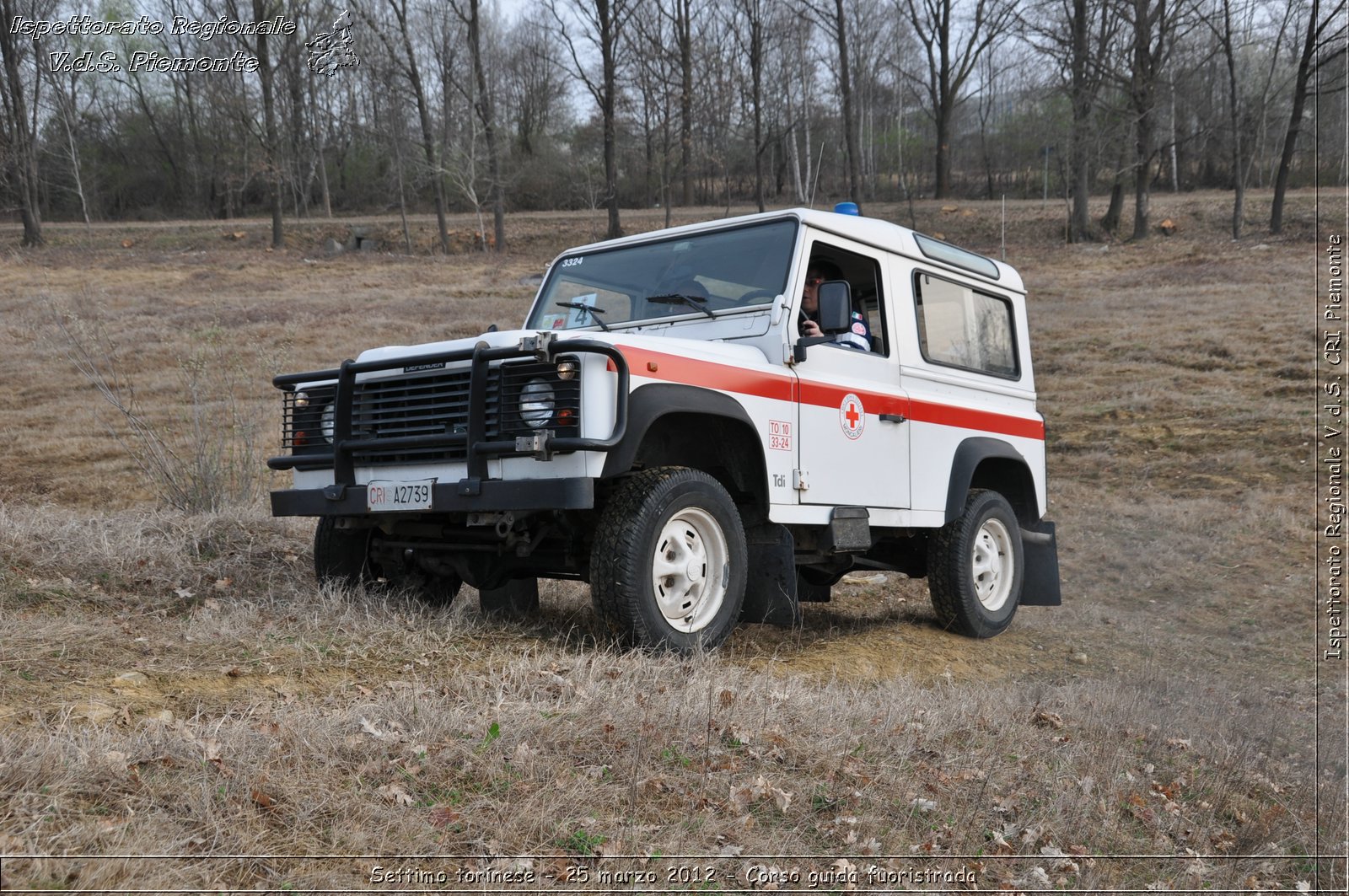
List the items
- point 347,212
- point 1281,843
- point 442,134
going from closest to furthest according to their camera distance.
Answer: point 1281,843 → point 442,134 → point 347,212

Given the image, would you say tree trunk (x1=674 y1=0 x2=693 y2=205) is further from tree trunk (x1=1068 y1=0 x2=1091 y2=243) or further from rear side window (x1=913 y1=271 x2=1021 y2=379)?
rear side window (x1=913 y1=271 x2=1021 y2=379)

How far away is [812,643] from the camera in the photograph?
645cm

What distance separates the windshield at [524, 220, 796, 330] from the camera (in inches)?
238

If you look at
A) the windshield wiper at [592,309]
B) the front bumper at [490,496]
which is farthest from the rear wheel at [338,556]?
the windshield wiper at [592,309]

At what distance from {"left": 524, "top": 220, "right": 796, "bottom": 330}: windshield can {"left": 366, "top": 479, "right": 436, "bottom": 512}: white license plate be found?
179cm

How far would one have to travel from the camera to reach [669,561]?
5.04 m

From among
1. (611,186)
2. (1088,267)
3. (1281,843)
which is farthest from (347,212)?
(1281,843)

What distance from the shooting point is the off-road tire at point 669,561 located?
4723mm

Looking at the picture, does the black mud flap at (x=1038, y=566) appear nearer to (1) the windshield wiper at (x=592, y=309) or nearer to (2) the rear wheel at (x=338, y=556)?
(1) the windshield wiper at (x=592, y=309)

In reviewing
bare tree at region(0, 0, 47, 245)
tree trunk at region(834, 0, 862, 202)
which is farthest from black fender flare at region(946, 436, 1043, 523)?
bare tree at region(0, 0, 47, 245)

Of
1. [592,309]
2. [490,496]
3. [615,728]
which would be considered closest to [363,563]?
[490,496]

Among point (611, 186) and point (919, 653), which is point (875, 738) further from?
point (611, 186)

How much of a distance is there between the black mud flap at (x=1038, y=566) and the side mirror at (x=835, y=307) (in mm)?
3436

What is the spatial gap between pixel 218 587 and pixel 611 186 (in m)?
31.9
